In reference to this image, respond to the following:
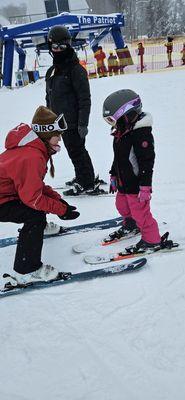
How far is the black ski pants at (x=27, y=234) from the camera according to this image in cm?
291

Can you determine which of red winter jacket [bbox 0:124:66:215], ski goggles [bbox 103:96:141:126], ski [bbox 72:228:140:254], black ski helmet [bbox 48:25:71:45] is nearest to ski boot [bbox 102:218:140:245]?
ski [bbox 72:228:140:254]

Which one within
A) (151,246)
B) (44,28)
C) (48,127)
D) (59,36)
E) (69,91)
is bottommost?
(151,246)

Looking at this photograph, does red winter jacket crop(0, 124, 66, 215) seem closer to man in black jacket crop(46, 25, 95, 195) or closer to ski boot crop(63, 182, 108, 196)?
man in black jacket crop(46, 25, 95, 195)

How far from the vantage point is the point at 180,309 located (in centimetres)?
254

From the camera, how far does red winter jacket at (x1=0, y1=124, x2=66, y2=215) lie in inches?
109

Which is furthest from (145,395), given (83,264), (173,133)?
(173,133)

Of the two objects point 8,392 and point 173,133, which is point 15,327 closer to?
point 8,392

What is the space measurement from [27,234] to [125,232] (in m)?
1.10

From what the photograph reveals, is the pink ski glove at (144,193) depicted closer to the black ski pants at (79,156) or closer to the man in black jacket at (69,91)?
the man in black jacket at (69,91)

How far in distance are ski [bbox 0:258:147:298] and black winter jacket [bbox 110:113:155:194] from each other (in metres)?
0.61

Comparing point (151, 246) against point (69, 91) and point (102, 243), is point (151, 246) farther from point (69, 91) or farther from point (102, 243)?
point (69, 91)

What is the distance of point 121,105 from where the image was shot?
290 cm

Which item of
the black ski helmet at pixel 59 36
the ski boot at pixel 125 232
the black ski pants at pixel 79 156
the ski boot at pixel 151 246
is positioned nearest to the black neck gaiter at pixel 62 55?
the black ski helmet at pixel 59 36

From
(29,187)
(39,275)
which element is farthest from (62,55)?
(39,275)
